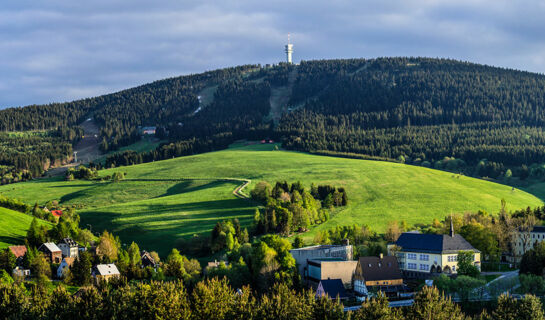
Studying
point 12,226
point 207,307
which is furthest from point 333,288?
point 12,226

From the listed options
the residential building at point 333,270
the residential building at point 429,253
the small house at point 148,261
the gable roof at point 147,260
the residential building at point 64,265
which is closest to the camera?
the residential building at point 333,270

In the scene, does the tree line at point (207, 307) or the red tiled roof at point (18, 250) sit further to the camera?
the red tiled roof at point (18, 250)

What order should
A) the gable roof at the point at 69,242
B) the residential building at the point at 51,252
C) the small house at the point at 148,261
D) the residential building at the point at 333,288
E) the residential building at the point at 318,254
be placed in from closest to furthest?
the residential building at the point at 333,288 < the residential building at the point at 318,254 < the residential building at the point at 51,252 < the gable roof at the point at 69,242 < the small house at the point at 148,261

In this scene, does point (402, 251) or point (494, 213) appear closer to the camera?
point (402, 251)

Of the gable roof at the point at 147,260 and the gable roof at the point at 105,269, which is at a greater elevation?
the gable roof at the point at 105,269

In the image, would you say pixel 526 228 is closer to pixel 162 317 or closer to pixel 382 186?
pixel 382 186

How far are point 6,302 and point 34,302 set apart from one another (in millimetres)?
3251

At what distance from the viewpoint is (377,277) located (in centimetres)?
9844

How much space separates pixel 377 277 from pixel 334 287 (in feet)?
25.6

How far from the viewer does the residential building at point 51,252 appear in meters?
111

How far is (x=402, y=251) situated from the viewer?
11056 centimetres

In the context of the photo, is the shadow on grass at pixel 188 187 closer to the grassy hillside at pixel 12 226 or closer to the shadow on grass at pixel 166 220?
the shadow on grass at pixel 166 220

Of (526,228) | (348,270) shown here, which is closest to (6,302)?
(348,270)

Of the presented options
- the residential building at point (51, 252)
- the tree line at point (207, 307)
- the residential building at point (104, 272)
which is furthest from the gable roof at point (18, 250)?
the tree line at point (207, 307)
